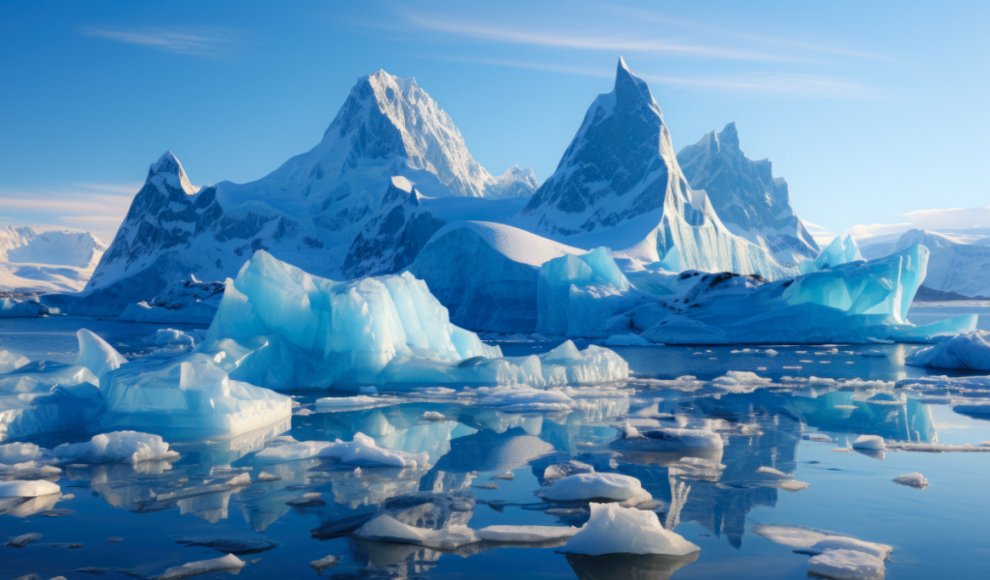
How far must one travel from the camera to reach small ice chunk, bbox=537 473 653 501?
5107 millimetres

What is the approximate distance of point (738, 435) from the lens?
7.96m

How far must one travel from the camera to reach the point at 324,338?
1288cm

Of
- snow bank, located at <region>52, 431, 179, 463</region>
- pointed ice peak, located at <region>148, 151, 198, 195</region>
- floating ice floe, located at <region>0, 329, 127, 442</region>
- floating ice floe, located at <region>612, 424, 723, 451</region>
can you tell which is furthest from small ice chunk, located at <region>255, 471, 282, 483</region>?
pointed ice peak, located at <region>148, 151, 198, 195</region>

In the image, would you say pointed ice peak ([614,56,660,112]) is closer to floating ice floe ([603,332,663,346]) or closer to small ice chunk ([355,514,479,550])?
floating ice floe ([603,332,663,346])

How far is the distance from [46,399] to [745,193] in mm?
113489

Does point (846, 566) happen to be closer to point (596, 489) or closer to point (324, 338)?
point (596, 489)

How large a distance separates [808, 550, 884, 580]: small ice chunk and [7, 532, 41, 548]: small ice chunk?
4301 millimetres

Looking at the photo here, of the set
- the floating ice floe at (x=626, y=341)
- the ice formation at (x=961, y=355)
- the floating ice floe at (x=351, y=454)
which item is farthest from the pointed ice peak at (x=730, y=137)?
the floating ice floe at (x=351, y=454)

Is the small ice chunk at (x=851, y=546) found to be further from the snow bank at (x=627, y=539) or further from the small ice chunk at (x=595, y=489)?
the small ice chunk at (x=595, y=489)

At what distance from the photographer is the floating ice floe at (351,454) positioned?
638 centimetres

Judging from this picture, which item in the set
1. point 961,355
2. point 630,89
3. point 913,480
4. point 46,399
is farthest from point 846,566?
point 630,89

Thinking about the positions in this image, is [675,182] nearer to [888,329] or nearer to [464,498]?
[888,329]

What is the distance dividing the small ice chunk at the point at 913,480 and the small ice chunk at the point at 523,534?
3046 mm

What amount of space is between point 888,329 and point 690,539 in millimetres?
27822
